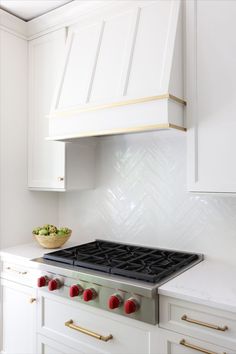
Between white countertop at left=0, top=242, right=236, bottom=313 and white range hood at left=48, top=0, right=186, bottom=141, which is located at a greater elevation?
white range hood at left=48, top=0, right=186, bottom=141

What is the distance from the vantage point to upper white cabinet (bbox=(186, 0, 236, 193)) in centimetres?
152

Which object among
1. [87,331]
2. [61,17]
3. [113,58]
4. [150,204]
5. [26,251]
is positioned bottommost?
[87,331]

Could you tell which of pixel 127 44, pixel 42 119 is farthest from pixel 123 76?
pixel 42 119

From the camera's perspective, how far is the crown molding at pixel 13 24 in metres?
2.20

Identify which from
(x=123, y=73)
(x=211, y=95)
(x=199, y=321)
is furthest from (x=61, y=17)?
(x=199, y=321)

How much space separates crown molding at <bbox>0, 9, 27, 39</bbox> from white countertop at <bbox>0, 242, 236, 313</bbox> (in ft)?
6.71

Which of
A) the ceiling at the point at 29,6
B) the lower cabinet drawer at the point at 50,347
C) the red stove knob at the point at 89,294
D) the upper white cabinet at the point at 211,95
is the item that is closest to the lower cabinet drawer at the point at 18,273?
the lower cabinet drawer at the point at 50,347

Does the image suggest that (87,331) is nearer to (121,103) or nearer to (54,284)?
(54,284)

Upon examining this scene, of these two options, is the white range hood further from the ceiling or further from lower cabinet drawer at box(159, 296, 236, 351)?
lower cabinet drawer at box(159, 296, 236, 351)

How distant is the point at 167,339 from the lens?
1.39m

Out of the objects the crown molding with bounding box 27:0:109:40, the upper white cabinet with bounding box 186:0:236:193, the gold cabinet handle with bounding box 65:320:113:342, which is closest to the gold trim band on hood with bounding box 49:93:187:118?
the upper white cabinet with bounding box 186:0:236:193

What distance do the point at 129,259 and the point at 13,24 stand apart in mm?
1872

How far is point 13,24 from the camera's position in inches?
89.8

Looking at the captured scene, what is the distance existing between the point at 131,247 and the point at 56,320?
2.19ft
